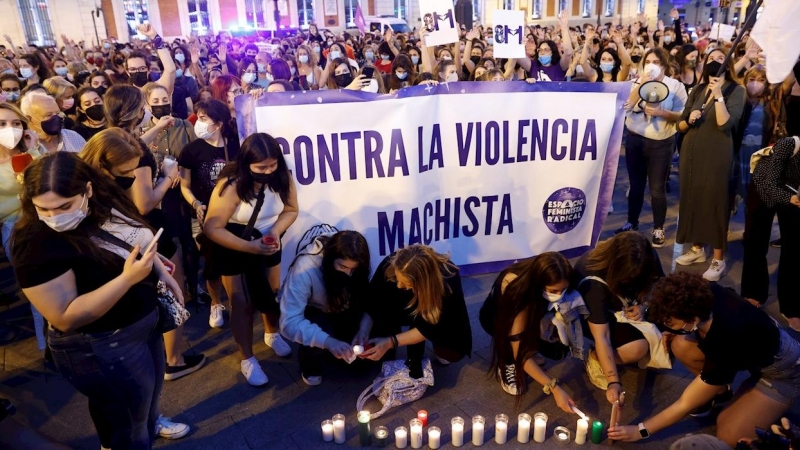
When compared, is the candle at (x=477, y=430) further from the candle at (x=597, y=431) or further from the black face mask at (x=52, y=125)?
the black face mask at (x=52, y=125)

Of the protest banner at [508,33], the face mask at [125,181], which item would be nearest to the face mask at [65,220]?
the face mask at [125,181]

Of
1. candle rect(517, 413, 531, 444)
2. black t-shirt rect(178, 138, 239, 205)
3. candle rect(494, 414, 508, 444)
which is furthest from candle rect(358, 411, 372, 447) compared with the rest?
black t-shirt rect(178, 138, 239, 205)

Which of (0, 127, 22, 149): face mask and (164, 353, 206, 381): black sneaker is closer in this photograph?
(0, 127, 22, 149): face mask

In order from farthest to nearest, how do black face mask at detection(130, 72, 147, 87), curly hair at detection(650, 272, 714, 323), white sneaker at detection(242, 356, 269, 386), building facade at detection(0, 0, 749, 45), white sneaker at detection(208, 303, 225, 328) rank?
building facade at detection(0, 0, 749, 45) < black face mask at detection(130, 72, 147, 87) < white sneaker at detection(208, 303, 225, 328) < white sneaker at detection(242, 356, 269, 386) < curly hair at detection(650, 272, 714, 323)

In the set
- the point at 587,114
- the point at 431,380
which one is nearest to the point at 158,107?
the point at 431,380

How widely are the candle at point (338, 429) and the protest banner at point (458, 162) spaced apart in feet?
4.54

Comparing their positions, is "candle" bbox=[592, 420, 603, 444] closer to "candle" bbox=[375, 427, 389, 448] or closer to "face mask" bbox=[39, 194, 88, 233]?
"candle" bbox=[375, 427, 389, 448]

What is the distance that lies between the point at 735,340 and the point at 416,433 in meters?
1.55

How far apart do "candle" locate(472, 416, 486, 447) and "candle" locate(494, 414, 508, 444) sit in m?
0.08

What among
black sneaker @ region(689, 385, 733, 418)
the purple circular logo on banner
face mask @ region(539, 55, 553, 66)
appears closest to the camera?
black sneaker @ region(689, 385, 733, 418)

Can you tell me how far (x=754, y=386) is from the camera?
291 cm

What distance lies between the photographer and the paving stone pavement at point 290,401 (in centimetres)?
314

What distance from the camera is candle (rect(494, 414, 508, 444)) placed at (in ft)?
9.85

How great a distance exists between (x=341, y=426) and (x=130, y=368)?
1.14 meters
